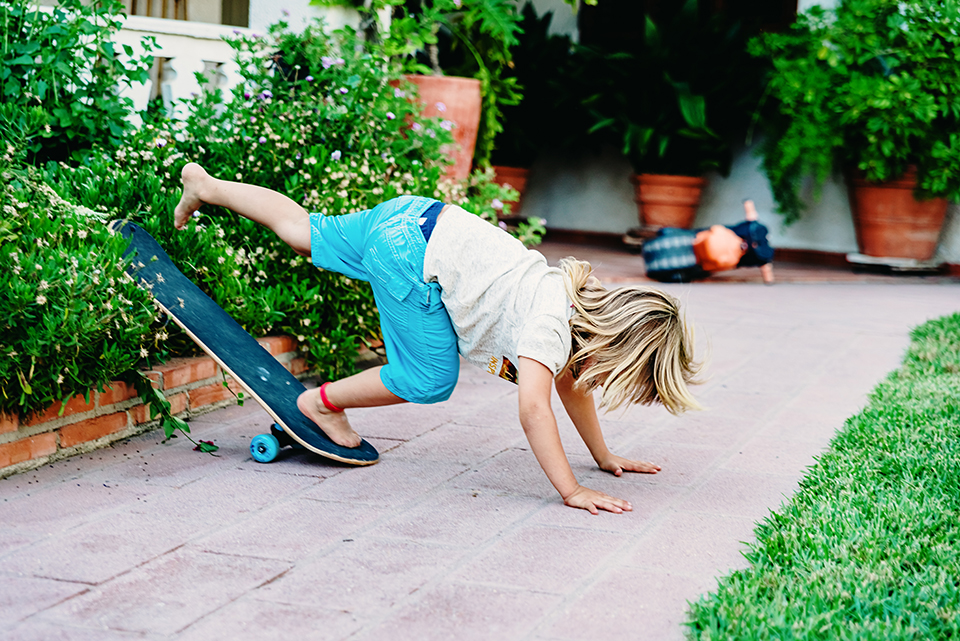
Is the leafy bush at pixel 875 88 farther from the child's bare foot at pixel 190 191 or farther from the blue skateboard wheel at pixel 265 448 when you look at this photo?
the blue skateboard wheel at pixel 265 448

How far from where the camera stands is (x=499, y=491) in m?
2.86

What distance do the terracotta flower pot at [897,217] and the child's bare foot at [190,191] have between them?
5.85 m

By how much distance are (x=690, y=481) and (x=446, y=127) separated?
3081 mm

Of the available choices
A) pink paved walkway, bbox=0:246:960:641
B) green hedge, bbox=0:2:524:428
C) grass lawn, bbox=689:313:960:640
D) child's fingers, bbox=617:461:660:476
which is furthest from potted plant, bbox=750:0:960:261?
child's fingers, bbox=617:461:660:476

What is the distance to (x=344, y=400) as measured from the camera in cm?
300

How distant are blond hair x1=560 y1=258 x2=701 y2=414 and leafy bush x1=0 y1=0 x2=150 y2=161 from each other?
2.41 m

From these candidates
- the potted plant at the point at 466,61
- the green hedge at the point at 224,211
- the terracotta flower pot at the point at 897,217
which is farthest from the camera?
the terracotta flower pot at the point at 897,217

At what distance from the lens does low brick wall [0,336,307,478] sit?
276 cm

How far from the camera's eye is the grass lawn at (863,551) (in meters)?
1.91

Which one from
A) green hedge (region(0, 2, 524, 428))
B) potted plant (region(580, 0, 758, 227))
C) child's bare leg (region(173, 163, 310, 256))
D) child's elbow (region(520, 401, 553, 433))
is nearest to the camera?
child's elbow (region(520, 401, 553, 433))

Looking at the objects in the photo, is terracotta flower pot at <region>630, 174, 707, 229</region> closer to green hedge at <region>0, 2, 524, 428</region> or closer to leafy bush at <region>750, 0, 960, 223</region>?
leafy bush at <region>750, 0, 960, 223</region>

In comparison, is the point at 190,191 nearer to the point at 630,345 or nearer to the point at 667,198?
the point at 630,345

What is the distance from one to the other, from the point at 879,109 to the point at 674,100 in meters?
1.64

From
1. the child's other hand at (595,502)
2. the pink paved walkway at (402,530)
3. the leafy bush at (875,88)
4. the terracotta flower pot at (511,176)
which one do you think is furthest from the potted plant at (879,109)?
the child's other hand at (595,502)
